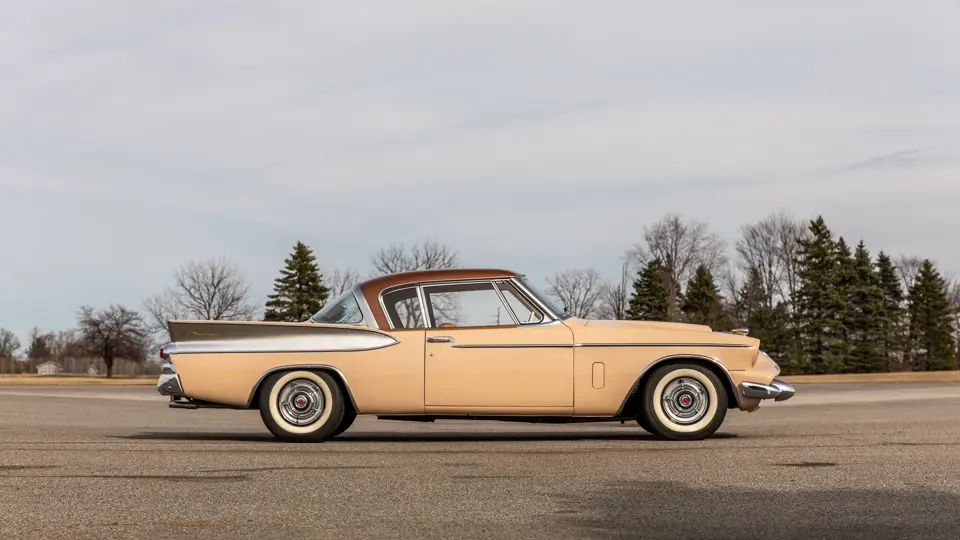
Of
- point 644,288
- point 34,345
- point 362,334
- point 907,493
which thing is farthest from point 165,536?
point 34,345

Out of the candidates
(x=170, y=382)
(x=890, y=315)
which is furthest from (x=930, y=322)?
(x=170, y=382)

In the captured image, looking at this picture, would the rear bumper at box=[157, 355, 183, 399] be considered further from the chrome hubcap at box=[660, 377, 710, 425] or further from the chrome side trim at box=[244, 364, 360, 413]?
the chrome hubcap at box=[660, 377, 710, 425]

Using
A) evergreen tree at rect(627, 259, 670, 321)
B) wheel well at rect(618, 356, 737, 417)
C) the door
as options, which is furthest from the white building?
wheel well at rect(618, 356, 737, 417)

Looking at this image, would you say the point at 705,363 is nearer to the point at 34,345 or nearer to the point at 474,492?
the point at 474,492

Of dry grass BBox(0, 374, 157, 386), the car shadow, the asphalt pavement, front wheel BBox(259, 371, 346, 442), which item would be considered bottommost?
dry grass BBox(0, 374, 157, 386)

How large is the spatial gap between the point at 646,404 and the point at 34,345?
492 feet

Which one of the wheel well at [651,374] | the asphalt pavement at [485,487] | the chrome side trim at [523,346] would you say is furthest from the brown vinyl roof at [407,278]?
the wheel well at [651,374]

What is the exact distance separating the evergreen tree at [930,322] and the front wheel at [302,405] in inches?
2999

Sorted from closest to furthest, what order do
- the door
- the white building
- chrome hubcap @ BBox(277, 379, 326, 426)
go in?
the door → chrome hubcap @ BBox(277, 379, 326, 426) → the white building

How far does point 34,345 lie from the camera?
145000mm

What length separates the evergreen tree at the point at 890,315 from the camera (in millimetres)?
70500

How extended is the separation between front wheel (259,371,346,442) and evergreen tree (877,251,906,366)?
6485cm

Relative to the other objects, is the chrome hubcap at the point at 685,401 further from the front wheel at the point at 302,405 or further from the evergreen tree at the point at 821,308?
the evergreen tree at the point at 821,308

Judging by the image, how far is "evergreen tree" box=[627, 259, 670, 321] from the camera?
7362 cm
